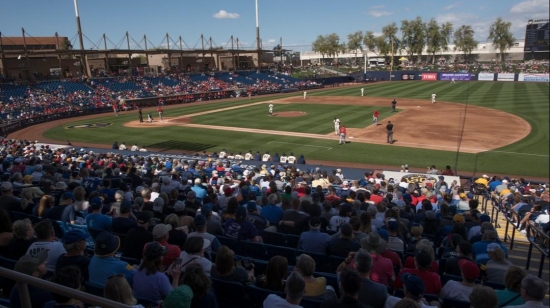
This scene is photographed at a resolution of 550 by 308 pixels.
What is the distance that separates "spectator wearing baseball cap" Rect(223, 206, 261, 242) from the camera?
22.0 ft

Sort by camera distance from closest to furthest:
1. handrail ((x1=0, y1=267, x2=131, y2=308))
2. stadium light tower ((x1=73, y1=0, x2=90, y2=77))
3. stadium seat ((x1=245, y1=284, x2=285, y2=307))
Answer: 1. handrail ((x1=0, y1=267, x2=131, y2=308))
2. stadium seat ((x1=245, y1=284, x2=285, y2=307))
3. stadium light tower ((x1=73, y1=0, x2=90, y2=77))

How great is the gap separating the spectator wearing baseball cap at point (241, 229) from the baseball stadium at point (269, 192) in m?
0.02

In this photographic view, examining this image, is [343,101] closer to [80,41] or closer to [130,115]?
[130,115]

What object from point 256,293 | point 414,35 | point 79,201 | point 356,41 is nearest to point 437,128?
point 79,201

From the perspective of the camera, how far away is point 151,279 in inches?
179

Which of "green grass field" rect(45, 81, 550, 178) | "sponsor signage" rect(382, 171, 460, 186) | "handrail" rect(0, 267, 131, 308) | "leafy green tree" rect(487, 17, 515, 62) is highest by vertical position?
"leafy green tree" rect(487, 17, 515, 62)

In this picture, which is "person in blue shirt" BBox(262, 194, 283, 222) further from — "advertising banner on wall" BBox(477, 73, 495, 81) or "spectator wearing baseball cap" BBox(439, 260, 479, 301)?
"advertising banner on wall" BBox(477, 73, 495, 81)

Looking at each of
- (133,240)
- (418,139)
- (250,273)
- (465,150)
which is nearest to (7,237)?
(133,240)

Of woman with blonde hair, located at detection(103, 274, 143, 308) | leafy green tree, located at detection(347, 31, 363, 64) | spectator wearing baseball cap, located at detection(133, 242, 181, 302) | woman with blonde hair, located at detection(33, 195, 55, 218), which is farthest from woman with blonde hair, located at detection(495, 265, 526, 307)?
leafy green tree, located at detection(347, 31, 363, 64)

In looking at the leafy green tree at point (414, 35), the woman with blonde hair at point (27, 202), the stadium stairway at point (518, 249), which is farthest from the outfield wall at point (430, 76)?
the woman with blonde hair at point (27, 202)

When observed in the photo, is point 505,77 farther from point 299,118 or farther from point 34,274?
point 34,274

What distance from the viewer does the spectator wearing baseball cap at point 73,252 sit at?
5000 millimetres

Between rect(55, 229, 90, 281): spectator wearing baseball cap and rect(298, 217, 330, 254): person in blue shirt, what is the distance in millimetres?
3099

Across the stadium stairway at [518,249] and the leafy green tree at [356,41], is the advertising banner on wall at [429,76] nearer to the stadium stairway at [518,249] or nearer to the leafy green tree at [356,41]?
the leafy green tree at [356,41]
